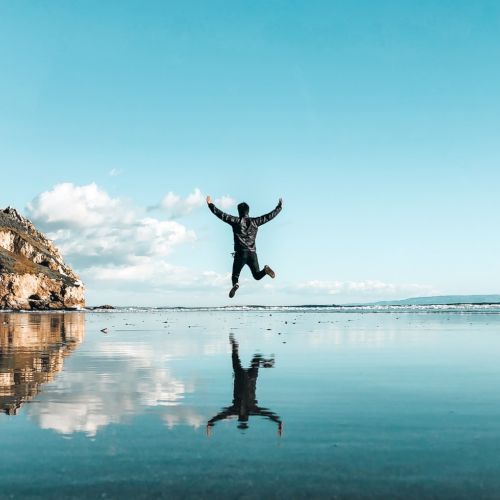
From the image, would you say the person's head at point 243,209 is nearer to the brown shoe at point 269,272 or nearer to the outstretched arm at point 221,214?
the outstretched arm at point 221,214

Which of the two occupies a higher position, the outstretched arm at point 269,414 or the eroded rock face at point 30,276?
the eroded rock face at point 30,276

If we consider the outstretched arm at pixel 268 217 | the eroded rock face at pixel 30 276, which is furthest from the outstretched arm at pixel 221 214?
the eroded rock face at pixel 30 276

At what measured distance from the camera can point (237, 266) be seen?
18531mm

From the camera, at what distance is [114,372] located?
11.8 meters

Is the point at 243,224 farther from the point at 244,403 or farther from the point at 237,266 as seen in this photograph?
the point at 244,403

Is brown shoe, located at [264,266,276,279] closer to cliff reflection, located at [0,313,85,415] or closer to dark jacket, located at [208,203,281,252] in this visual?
dark jacket, located at [208,203,281,252]

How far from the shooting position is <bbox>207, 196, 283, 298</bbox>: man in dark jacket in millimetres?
17906

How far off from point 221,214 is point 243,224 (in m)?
0.78

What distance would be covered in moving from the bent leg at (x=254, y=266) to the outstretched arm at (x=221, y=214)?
124cm

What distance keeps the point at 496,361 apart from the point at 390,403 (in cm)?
723

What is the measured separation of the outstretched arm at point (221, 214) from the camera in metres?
17.8

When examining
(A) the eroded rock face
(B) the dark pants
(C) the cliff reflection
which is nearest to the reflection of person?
(C) the cliff reflection

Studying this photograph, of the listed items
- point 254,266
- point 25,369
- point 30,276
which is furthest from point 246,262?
point 30,276

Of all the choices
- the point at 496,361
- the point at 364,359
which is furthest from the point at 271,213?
the point at 496,361
